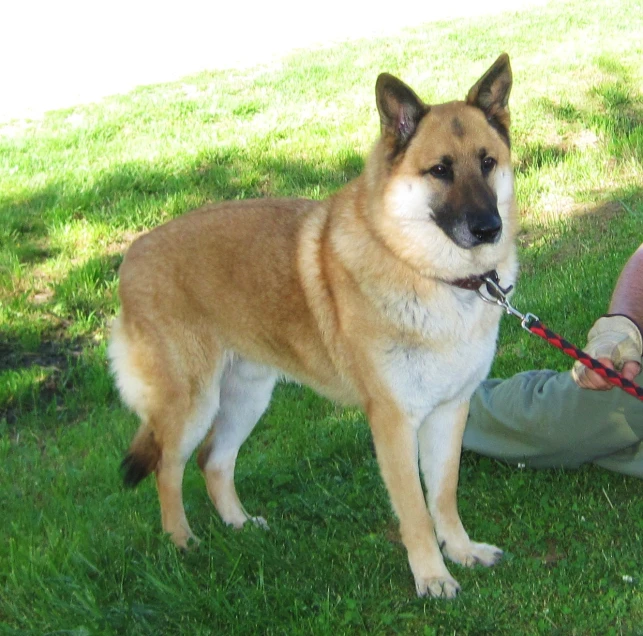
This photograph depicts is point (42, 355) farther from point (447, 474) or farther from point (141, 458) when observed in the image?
point (447, 474)

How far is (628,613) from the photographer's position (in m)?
2.97

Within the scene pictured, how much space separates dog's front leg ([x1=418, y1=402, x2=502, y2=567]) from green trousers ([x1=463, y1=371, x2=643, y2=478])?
0.43 meters

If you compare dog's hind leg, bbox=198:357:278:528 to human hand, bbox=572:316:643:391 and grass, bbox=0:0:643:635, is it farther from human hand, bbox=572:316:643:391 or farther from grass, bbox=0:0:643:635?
human hand, bbox=572:316:643:391

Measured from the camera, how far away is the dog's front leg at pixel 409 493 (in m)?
3.34

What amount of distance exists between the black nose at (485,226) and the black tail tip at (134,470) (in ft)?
5.63

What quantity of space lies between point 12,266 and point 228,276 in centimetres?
345

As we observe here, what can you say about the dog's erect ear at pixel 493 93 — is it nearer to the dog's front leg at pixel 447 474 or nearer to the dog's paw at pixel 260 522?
the dog's front leg at pixel 447 474

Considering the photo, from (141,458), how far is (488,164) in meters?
1.90

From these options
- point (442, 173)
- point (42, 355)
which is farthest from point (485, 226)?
point (42, 355)

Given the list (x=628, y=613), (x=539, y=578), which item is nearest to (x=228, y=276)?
(x=539, y=578)

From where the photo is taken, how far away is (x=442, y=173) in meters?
3.31

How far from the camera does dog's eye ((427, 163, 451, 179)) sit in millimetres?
3307

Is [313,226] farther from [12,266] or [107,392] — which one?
[12,266]

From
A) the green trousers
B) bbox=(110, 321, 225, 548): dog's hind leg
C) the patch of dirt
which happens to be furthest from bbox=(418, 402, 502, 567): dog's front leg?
the patch of dirt
